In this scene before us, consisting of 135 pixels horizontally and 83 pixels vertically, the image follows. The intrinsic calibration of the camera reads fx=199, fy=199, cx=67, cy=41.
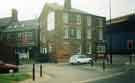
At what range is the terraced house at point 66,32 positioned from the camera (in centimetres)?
229

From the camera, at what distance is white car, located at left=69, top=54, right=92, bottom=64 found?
2.50 metres

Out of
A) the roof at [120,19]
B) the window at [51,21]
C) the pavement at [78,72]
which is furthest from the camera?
the roof at [120,19]

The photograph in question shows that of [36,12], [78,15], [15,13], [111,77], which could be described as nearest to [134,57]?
[111,77]

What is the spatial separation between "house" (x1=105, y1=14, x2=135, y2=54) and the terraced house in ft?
0.50

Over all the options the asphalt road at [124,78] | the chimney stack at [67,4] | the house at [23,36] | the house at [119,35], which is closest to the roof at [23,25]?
the house at [23,36]

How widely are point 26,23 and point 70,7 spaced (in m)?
0.59

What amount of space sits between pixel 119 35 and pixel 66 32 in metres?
0.75

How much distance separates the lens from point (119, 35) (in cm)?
264

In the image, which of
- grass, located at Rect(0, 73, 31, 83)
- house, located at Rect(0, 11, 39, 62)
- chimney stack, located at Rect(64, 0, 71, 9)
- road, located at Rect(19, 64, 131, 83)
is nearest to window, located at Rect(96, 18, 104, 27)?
chimney stack, located at Rect(64, 0, 71, 9)

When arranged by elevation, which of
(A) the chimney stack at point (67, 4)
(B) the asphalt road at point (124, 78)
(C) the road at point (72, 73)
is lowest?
(B) the asphalt road at point (124, 78)

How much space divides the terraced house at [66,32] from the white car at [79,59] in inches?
2.4

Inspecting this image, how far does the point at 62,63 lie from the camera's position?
91.3 inches

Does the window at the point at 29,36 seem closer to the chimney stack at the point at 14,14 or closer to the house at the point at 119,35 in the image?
the chimney stack at the point at 14,14

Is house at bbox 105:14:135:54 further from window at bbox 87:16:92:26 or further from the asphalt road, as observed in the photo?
the asphalt road
